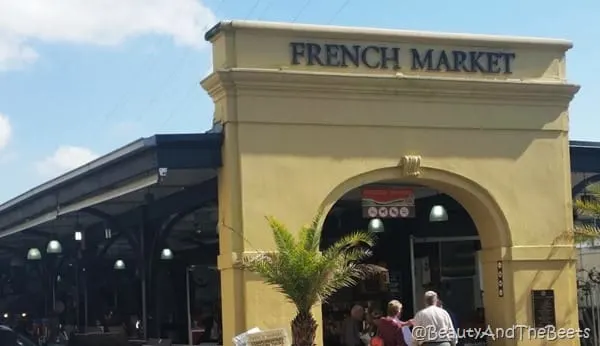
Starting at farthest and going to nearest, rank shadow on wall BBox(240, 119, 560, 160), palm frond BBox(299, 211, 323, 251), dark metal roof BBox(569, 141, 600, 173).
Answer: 1. dark metal roof BBox(569, 141, 600, 173)
2. shadow on wall BBox(240, 119, 560, 160)
3. palm frond BBox(299, 211, 323, 251)

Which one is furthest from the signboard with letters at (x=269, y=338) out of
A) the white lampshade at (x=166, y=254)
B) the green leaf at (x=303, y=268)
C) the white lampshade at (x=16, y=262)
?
the white lampshade at (x=16, y=262)

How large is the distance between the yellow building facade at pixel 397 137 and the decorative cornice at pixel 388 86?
0.02 metres

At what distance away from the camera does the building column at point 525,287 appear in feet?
57.2

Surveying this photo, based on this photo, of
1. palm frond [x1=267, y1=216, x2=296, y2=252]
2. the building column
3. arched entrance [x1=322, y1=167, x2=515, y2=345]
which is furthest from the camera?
arched entrance [x1=322, y1=167, x2=515, y2=345]

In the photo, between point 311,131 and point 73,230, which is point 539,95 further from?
point 73,230

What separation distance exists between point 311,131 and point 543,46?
4.63 metres

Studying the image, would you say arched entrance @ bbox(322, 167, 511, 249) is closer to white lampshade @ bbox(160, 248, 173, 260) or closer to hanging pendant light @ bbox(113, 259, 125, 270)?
white lampshade @ bbox(160, 248, 173, 260)

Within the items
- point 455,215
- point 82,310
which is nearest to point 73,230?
point 82,310

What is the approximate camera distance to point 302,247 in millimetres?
14445

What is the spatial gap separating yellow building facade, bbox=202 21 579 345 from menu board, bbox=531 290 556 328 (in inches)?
4.4

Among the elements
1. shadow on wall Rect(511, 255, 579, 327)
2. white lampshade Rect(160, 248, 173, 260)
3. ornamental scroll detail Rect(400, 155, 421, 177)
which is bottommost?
shadow on wall Rect(511, 255, 579, 327)

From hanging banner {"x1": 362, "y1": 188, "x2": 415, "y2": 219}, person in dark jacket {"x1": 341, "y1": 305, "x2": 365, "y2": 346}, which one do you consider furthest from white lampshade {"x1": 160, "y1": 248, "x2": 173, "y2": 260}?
hanging banner {"x1": 362, "y1": 188, "x2": 415, "y2": 219}

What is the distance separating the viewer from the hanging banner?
17281 millimetres

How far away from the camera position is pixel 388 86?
55.2 ft
